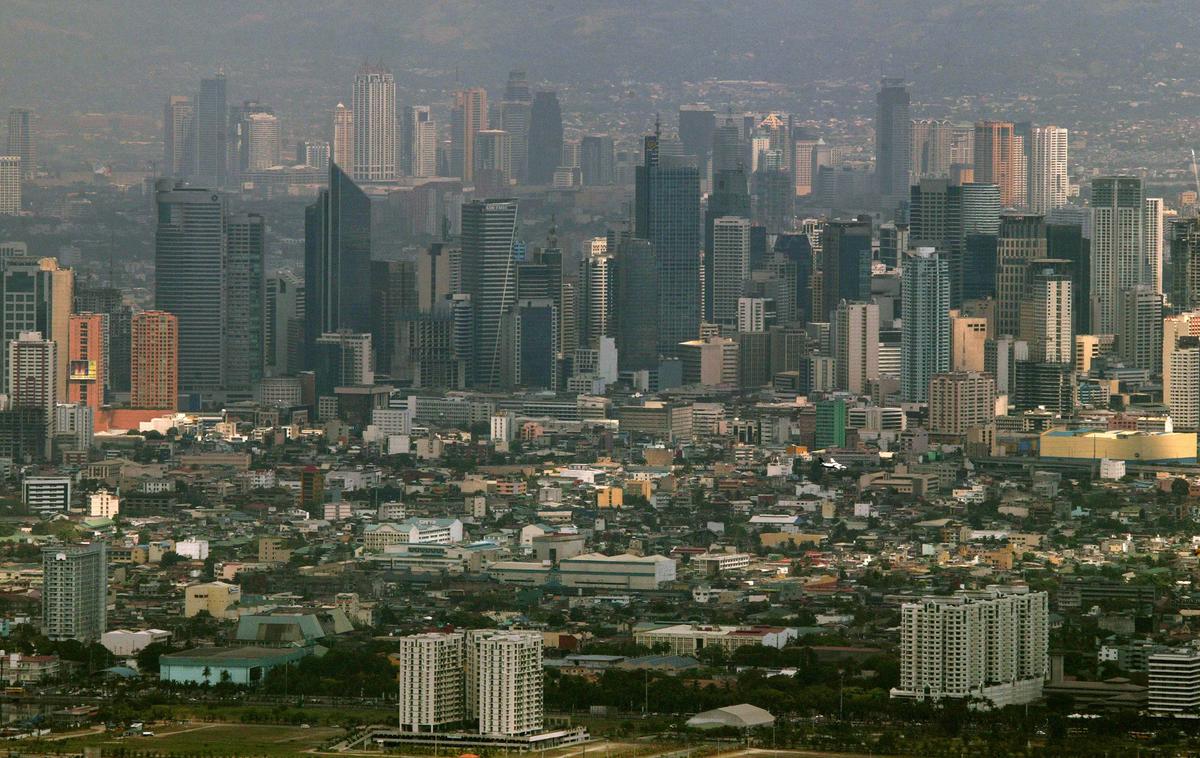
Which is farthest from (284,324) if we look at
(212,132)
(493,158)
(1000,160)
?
(1000,160)

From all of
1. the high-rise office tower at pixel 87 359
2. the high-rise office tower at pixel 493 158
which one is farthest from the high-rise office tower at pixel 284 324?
the high-rise office tower at pixel 493 158

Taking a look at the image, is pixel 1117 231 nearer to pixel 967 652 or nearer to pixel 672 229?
pixel 672 229

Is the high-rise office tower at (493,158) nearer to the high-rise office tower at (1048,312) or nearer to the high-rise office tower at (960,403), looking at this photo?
the high-rise office tower at (1048,312)

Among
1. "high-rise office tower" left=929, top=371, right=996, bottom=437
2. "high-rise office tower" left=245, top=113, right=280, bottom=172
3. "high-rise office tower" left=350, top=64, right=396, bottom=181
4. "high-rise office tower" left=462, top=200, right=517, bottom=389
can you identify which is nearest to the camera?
"high-rise office tower" left=929, top=371, right=996, bottom=437

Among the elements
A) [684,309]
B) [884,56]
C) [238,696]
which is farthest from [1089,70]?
[238,696]

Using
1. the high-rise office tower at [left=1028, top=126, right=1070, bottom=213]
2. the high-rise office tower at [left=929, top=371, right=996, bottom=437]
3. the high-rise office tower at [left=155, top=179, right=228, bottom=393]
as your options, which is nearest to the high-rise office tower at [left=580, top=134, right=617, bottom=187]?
the high-rise office tower at [left=155, top=179, right=228, bottom=393]

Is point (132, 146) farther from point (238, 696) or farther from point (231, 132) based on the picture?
point (238, 696)

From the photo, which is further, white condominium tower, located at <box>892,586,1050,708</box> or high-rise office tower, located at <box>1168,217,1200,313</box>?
high-rise office tower, located at <box>1168,217,1200,313</box>

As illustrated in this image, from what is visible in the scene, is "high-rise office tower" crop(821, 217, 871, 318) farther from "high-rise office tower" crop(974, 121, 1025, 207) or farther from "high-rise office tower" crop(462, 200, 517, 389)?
"high-rise office tower" crop(462, 200, 517, 389)
